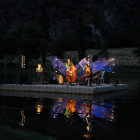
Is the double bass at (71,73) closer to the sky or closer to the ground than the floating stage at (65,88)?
closer to the sky

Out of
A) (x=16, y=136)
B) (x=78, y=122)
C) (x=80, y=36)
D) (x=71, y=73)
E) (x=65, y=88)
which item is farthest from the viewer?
(x=80, y=36)

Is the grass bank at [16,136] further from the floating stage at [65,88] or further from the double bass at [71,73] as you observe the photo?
the double bass at [71,73]

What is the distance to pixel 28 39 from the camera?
65250mm

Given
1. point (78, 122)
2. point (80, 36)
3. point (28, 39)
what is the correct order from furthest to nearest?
1. point (80, 36)
2. point (28, 39)
3. point (78, 122)

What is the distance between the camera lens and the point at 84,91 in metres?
19.1

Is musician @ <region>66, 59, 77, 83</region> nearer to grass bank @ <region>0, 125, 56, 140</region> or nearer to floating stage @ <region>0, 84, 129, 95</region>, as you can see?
floating stage @ <region>0, 84, 129, 95</region>

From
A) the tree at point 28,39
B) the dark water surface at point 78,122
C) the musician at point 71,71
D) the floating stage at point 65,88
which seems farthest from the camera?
the tree at point 28,39

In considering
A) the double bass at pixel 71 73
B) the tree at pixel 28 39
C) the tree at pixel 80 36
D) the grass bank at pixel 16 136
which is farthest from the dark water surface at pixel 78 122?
the tree at pixel 80 36

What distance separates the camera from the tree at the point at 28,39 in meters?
65.7

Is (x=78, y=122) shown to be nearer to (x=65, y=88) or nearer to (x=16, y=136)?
(x=16, y=136)

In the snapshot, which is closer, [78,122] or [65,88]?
[78,122]

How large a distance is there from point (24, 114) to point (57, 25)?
7324 inches

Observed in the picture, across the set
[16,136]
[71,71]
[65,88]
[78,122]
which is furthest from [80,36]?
[16,136]

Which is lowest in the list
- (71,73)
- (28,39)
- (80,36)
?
(71,73)
